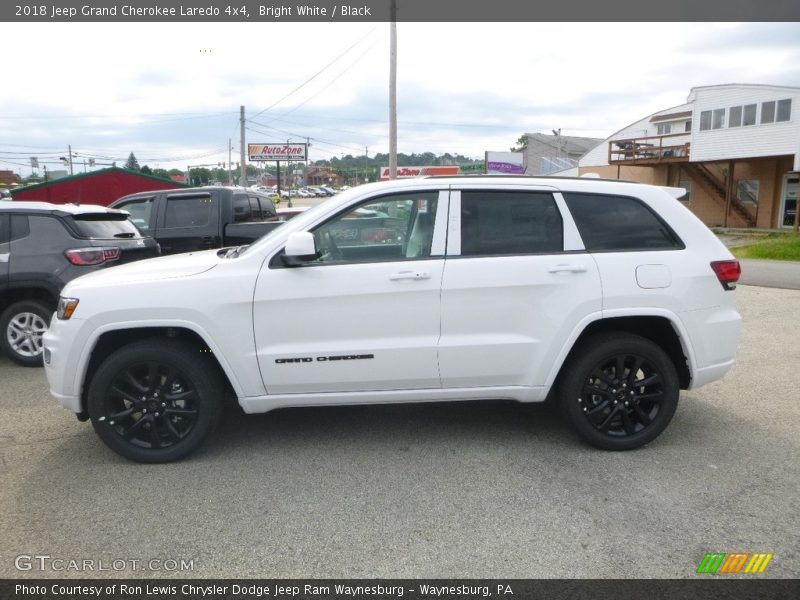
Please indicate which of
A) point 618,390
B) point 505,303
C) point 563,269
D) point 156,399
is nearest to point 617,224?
point 563,269

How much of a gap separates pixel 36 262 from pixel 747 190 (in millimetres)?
33395

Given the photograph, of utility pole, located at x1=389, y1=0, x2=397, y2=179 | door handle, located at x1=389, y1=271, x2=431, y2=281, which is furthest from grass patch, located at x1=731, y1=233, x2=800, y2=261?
door handle, located at x1=389, y1=271, x2=431, y2=281

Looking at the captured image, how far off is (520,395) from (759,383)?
2.98 meters

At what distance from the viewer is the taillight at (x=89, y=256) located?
22.4 feet

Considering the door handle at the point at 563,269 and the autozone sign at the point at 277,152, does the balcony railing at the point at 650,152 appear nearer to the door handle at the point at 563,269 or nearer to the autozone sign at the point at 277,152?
the door handle at the point at 563,269

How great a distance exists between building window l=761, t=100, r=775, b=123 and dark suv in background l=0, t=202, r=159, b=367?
96.3 feet

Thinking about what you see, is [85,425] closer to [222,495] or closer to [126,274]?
[126,274]

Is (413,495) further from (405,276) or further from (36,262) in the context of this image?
(36,262)

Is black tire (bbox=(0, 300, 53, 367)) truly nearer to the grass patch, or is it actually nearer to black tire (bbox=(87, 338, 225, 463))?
black tire (bbox=(87, 338, 225, 463))

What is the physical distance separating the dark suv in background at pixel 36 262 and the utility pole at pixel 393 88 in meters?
12.6

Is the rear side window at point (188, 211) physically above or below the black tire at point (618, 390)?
above

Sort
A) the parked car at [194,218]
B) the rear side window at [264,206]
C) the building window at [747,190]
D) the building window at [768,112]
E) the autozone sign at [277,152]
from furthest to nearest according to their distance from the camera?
the autozone sign at [277,152] → the building window at [747,190] → the building window at [768,112] → the rear side window at [264,206] → the parked car at [194,218]

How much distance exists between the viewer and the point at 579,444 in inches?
180

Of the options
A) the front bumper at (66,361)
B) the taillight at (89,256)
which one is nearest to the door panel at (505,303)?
the front bumper at (66,361)
